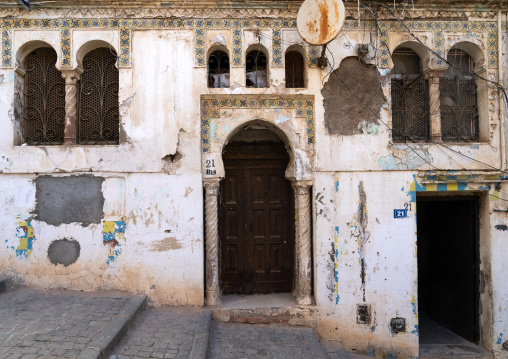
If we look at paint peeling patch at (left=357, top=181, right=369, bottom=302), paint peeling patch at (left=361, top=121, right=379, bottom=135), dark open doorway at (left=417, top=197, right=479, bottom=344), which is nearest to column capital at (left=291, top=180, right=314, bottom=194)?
paint peeling patch at (left=357, top=181, right=369, bottom=302)

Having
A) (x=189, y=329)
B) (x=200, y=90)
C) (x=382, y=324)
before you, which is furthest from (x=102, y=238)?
(x=382, y=324)

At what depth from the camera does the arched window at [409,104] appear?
6977mm

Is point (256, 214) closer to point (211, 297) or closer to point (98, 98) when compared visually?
point (211, 297)

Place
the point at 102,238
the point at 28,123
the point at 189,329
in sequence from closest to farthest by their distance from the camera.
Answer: the point at 189,329, the point at 102,238, the point at 28,123

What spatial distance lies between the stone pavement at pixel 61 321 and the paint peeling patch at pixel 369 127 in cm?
455

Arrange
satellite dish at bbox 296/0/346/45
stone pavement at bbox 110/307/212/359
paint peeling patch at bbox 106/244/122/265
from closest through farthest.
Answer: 1. stone pavement at bbox 110/307/212/359
2. satellite dish at bbox 296/0/346/45
3. paint peeling patch at bbox 106/244/122/265

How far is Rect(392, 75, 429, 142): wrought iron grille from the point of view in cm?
698

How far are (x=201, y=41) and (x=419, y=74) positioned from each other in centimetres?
391

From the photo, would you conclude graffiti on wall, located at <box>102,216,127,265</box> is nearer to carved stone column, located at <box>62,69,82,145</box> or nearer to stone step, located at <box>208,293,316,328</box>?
carved stone column, located at <box>62,69,82,145</box>

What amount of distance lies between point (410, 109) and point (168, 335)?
554cm

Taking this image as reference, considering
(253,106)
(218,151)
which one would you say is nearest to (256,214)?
(218,151)

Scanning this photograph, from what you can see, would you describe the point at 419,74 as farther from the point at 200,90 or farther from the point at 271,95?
the point at 200,90

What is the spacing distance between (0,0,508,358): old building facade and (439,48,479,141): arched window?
199 mm

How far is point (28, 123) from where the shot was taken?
6.76 m
